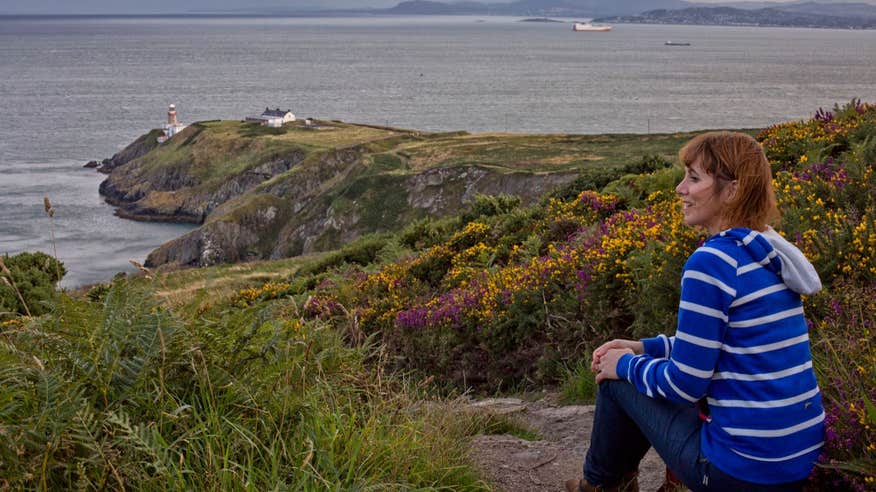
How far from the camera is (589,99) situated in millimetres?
153250

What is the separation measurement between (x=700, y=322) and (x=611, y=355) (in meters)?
0.91

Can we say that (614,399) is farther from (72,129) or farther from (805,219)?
(72,129)

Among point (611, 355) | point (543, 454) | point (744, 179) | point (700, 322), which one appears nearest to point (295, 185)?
point (543, 454)

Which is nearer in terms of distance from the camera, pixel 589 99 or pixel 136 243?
pixel 136 243

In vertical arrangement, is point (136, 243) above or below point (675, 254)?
below

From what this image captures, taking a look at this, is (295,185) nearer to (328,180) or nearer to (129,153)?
(328,180)

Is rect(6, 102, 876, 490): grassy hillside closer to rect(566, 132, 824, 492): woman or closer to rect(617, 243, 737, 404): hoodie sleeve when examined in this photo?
rect(566, 132, 824, 492): woman

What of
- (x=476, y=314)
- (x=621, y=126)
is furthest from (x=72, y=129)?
(x=476, y=314)

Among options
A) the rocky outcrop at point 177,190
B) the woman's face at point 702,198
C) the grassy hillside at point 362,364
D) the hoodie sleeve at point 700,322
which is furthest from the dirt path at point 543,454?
the rocky outcrop at point 177,190

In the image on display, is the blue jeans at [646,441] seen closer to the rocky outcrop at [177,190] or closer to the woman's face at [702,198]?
the woman's face at [702,198]

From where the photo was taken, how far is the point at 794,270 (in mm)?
3779

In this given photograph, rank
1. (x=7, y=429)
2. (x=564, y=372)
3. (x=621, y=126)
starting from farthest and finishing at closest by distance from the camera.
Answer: (x=621, y=126) < (x=564, y=372) < (x=7, y=429)

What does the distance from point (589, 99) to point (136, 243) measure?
10204cm

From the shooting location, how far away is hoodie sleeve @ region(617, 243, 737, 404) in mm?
3707
